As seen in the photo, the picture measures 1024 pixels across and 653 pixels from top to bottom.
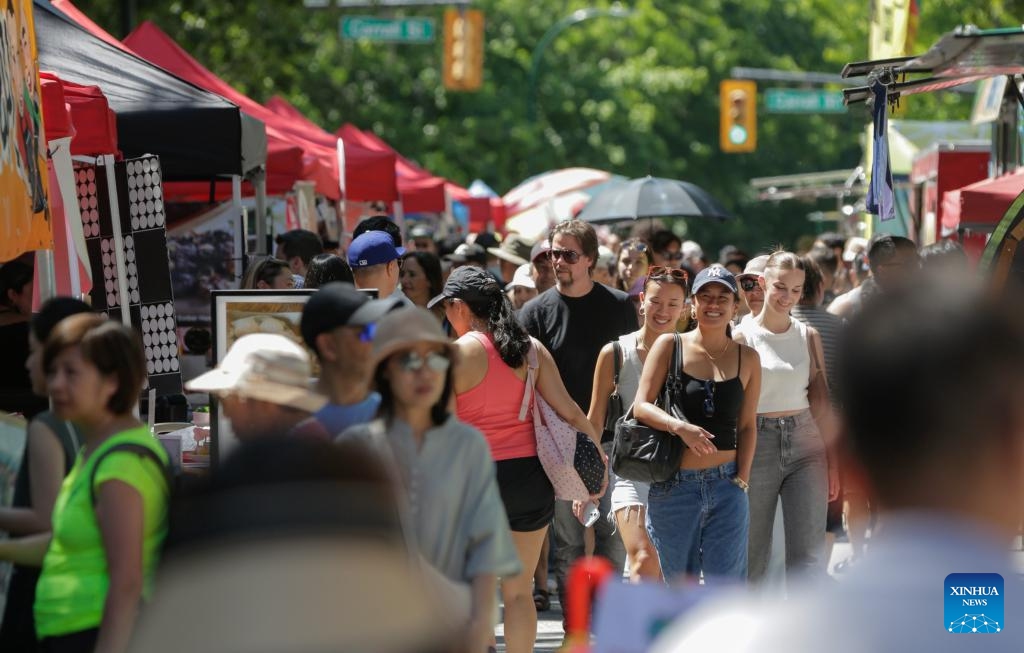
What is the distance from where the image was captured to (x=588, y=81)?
4503 centimetres

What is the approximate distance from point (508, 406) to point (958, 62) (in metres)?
2.97

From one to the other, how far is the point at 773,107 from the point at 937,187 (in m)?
16.6

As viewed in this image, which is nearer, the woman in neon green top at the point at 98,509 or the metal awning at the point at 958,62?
the woman in neon green top at the point at 98,509

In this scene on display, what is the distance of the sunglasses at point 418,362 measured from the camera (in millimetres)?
4188

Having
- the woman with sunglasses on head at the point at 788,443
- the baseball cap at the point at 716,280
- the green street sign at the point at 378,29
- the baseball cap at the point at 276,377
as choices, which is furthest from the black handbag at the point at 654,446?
the green street sign at the point at 378,29

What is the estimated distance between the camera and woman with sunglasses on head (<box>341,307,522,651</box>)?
161 inches

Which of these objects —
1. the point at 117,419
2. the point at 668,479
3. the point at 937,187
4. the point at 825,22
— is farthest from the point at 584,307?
the point at 825,22

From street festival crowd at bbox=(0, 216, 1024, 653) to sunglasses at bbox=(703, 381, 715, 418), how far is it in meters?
0.01

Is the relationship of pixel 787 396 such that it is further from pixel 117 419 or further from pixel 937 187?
pixel 937 187

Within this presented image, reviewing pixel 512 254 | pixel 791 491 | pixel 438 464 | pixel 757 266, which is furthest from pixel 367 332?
pixel 512 254

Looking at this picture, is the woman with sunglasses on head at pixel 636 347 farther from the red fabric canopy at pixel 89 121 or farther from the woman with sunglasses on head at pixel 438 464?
the woman with sunglasses on head at pixel 438 464

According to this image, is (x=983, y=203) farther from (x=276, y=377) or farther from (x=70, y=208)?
(x=276, y=377)

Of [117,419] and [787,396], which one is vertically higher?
[117,419]

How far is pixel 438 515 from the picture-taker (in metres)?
4.08
